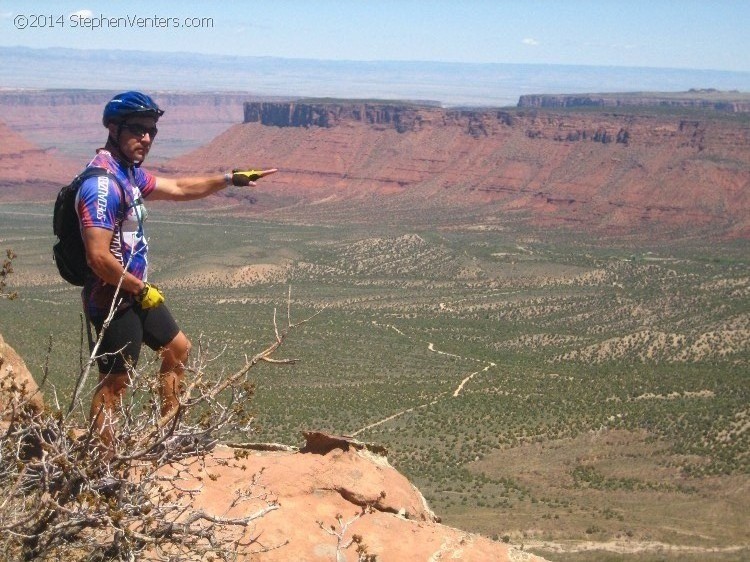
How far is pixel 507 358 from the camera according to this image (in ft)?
122

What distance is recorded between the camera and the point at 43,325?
37531mm

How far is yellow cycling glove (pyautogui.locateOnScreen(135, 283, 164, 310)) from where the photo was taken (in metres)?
5.14

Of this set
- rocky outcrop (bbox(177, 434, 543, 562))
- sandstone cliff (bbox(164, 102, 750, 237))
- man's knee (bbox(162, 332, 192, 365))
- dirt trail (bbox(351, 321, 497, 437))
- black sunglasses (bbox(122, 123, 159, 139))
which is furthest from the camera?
sandstone cliff (bbox(164, 102, 750, 237))

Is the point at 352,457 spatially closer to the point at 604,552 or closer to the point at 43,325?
the point at 604,552

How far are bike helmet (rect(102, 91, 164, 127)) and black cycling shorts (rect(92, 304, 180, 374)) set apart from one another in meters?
1.03

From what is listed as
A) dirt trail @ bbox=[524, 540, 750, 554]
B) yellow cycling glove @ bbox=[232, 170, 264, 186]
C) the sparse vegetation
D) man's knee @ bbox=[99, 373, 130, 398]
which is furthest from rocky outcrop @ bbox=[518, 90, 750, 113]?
man's knee @ bbox=[99, 373, 130, 398]

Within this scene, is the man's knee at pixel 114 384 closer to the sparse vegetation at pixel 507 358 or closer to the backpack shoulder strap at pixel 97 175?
the sparse vegetation at pixel 507 358

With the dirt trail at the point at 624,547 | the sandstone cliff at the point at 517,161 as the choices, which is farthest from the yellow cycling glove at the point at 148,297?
the sandstone cliff at the point at 517,161

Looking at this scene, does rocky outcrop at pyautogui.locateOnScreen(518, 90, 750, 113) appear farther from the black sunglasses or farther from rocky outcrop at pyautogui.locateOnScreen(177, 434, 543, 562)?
the black sunglasses

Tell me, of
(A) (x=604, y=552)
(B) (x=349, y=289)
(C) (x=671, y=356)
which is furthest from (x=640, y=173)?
(A) (x=604, y=552)

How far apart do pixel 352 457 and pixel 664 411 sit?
23.4 m

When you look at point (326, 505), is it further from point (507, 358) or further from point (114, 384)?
point (507, 358)

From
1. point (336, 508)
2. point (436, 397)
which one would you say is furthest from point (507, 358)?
point (336, 508)

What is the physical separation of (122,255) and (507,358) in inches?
1290
